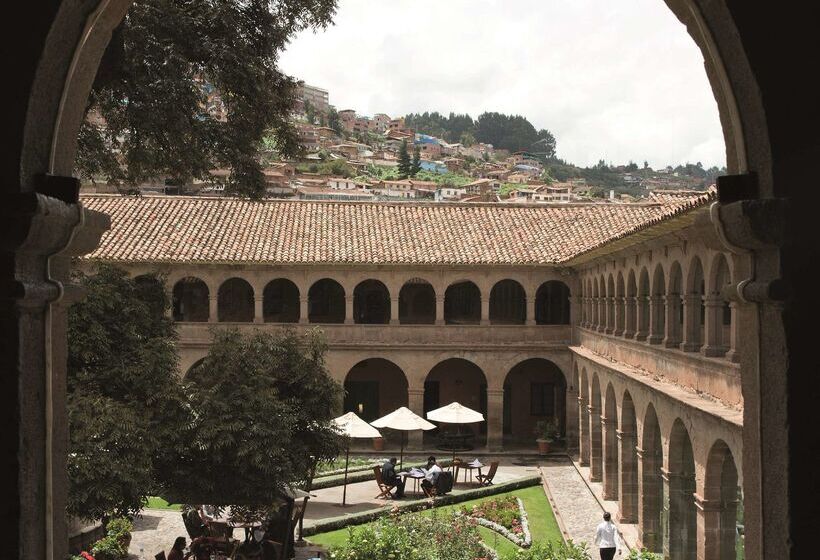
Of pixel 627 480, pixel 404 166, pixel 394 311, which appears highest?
pixel 404 166

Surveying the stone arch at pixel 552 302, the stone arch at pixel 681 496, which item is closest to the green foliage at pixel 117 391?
the stone arch at pixel 681 496

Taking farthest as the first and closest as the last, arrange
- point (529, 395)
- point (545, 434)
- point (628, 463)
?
point (529, 395), point (545, 434), point (628, 463)

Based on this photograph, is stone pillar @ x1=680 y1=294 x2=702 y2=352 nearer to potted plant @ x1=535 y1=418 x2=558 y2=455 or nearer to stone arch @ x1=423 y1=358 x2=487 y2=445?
potted plant @ x1=535 y1=418 x2=558 y2=455

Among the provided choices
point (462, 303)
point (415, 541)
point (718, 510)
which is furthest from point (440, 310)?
point (718, 510)

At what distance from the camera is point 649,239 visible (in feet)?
65.1

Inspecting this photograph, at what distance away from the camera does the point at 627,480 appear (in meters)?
22.0

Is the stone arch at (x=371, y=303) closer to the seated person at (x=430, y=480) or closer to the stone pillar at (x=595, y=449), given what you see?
the stone pillar at (x=595, y=449)

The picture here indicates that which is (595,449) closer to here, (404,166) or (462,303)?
(462,303)

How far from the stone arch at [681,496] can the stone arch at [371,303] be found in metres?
19.1

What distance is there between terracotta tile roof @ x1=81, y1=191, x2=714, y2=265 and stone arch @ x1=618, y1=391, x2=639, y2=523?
9942mm

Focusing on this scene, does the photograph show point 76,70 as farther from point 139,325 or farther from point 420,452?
point 420,452

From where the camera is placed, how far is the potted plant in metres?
32.1

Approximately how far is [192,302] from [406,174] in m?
82.4

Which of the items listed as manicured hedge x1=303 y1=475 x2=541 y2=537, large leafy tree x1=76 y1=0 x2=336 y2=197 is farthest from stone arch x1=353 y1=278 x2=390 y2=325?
large leafy tree x1=76 y1=0 x2=336 y2=197
